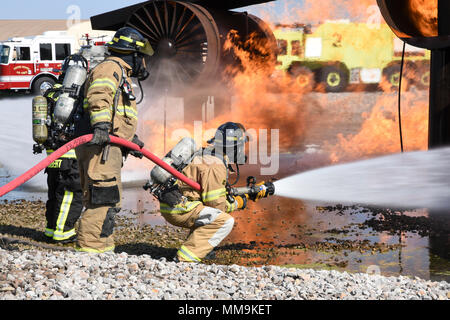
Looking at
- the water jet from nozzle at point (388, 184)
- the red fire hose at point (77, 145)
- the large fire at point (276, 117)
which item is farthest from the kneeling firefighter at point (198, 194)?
the large fire at point (276, 117)

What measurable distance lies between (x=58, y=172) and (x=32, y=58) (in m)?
18.0

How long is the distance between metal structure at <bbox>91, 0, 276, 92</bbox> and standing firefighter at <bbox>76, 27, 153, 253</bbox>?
7.04 m

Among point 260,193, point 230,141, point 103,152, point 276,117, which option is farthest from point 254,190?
point 276,117

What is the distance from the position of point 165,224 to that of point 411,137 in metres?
11.3

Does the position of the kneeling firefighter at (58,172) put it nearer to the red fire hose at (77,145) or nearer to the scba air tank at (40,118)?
the scba air tank at (40,118)

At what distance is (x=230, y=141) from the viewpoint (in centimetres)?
481

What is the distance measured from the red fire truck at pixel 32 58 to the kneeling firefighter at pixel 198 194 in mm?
18530

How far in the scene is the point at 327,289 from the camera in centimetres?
358

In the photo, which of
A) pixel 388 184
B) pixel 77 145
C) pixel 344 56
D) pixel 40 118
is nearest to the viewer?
pixel 77 145

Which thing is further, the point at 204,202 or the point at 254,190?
the point at 254,190

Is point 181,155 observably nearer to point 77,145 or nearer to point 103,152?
point 103,152

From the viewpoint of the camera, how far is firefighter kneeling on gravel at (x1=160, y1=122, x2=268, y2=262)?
4.64 metres
